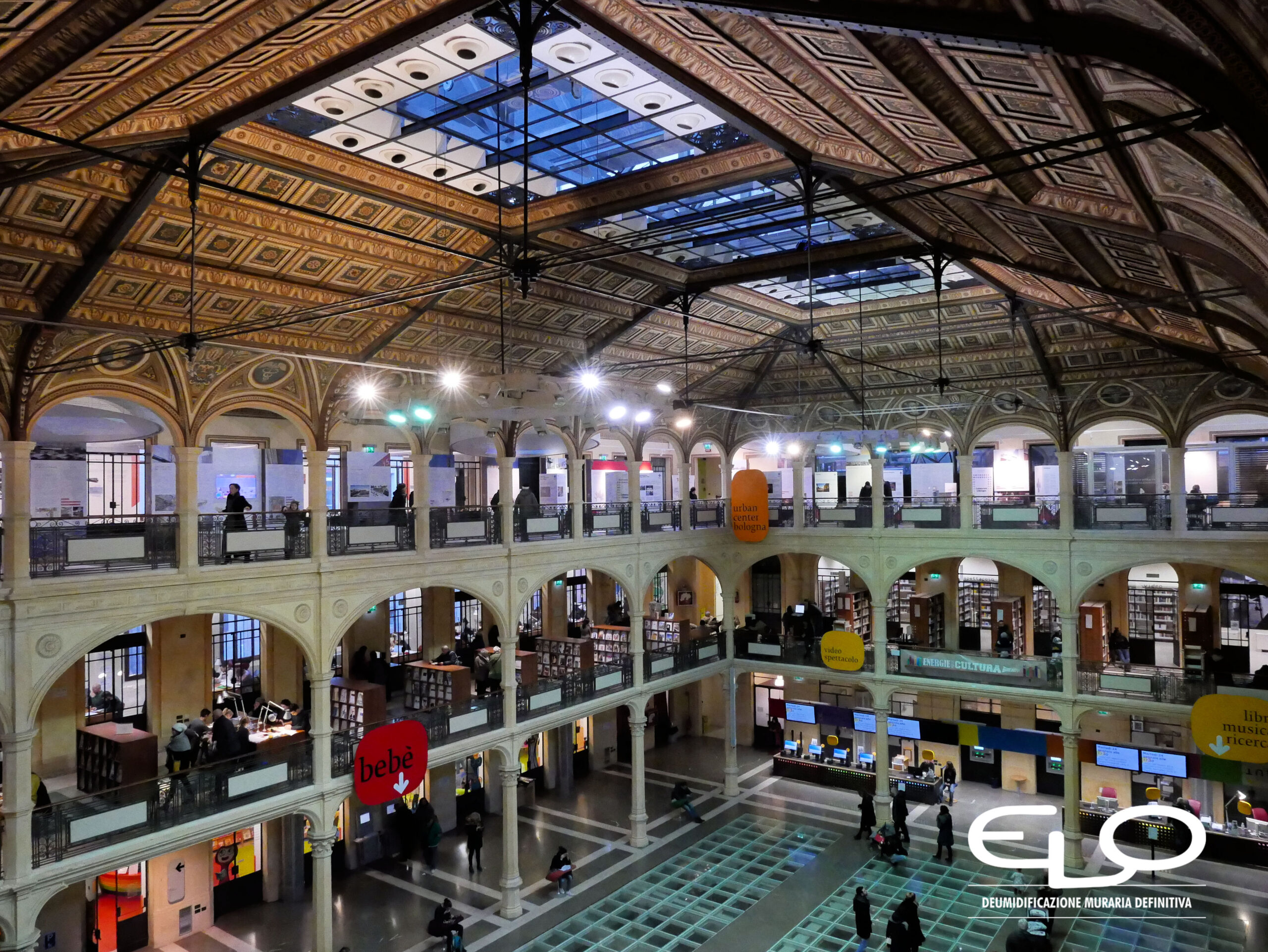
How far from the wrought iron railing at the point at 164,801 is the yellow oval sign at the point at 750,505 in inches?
459

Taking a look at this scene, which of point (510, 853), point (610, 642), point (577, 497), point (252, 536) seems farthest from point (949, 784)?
point (252, 536)

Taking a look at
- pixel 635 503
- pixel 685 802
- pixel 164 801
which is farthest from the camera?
pixel 635 503

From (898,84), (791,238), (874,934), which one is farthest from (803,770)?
(898,84)

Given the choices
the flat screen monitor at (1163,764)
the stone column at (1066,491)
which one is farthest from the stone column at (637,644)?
the flat screen monitor at (1163,764)

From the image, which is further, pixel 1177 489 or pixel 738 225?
pixel 1177 489

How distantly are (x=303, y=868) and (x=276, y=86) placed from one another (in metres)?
15.6

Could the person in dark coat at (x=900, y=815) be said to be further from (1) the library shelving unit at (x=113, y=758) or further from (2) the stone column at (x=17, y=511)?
(2) the stone column at (x=17, y=511)

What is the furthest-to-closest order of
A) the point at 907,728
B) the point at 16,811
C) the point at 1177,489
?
1. the point at 907,728
2. the point at 1177,489
3. the point at 16,811

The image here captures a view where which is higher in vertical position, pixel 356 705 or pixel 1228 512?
pixel 1228 512

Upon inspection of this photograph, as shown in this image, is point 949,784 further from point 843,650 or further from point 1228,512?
point 1228,512

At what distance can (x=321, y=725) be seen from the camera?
14.7 m

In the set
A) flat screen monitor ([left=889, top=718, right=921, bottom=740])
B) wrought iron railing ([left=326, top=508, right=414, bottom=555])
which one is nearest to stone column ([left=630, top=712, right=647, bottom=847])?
flat screen monitor ([left=889, top=718, right=921, bottom=740])

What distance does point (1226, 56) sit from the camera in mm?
A: 2918

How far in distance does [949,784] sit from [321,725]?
617 inches
